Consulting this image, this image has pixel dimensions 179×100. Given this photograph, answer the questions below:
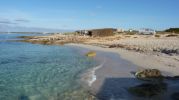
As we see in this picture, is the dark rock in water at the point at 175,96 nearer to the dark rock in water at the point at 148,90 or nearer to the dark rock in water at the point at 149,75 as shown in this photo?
the dark rock in water at the point at 148,90

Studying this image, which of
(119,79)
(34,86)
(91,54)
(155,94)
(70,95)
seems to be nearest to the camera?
(155,94)

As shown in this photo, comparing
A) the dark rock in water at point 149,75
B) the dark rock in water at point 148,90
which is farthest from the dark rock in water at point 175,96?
the dark rock in water at point 149,75

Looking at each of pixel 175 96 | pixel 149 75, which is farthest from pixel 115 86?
pixel 175 96

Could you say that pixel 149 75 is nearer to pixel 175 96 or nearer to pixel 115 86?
pixel 115 86

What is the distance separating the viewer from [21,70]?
1011 inches

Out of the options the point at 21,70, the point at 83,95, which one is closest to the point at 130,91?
the point at 83,95

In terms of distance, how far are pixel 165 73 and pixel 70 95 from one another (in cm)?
882

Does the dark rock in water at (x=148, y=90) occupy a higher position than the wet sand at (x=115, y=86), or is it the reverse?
the dark rock in water at (x=148, y=90)

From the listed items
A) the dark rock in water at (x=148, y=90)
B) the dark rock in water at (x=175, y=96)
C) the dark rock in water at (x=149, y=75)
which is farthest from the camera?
the dark rock in water at (x=149, y=75)

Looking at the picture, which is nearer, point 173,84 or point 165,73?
point 173,84

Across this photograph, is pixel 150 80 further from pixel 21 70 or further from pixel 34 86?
pixel 21 70

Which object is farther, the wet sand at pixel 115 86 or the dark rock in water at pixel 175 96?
the wet sand at pixel 115 86

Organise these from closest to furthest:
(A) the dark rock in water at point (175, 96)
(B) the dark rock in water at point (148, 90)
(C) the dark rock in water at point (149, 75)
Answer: (A) the dark rock in water at point (175, 96) → (B) the dark rock in water at point (148, 90) → (C) the dark rock in water at point (149, 75)

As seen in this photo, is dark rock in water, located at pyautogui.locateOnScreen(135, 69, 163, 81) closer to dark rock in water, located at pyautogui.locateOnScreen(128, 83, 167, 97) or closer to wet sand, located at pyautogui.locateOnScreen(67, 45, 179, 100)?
wet sand, located at pyautogui.locateOnScreen(67, 45, 179, 100)
